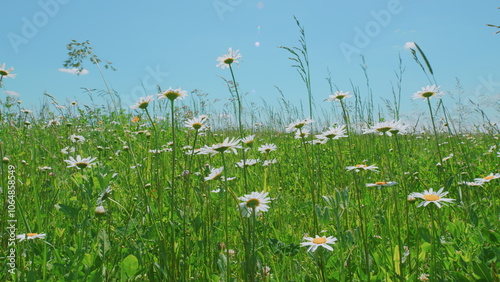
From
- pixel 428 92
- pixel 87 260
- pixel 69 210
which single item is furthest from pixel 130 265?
pixel 428 92

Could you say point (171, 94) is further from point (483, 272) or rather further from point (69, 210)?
point (483, 272)

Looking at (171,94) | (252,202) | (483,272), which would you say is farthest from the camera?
(171,94)

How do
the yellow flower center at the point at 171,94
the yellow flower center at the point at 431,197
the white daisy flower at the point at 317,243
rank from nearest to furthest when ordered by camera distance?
the white daisy flower at the point at 317,243 < the yellow flower center at the point at 431,197 < the yellow flower center at the point at 171,94

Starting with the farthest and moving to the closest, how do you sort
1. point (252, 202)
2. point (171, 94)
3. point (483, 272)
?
1. point (171, 94)
2. point (252, 202)
3. point (483, 272)

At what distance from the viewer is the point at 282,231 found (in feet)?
5.91

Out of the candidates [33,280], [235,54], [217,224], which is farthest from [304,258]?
[235,54]

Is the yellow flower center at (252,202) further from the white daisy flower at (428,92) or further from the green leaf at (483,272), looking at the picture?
the white daisy flower at (428,92)

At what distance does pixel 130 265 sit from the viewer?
1143 millimetres

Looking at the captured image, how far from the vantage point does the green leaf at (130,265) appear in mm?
1128

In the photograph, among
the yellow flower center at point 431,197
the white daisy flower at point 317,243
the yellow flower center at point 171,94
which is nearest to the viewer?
the white daisy flower at point 317,243

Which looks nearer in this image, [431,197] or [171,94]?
[431,197]

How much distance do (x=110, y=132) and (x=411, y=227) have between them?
4.89 meters

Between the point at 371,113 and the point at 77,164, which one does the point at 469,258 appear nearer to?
the point at 77,164

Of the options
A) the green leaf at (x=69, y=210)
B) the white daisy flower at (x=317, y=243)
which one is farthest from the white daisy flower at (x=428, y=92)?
the green leaf at (x=69, y=210)
